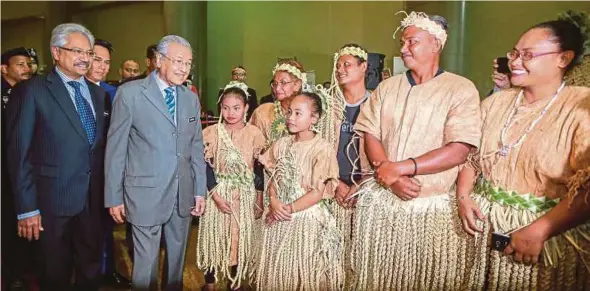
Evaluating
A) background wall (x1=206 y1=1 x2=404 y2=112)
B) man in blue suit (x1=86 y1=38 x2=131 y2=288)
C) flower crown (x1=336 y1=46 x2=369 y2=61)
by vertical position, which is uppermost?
background wall (x1=206 y1=1 x2=404 y2=112)

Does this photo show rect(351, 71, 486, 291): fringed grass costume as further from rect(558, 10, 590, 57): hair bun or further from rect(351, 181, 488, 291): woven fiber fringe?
rect(558, 10, 590, 57): hair bun

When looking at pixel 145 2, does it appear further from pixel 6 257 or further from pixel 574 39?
pixel 574 39

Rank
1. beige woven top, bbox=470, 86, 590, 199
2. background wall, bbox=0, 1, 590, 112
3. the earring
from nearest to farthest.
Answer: beige woven top, bbox=470, 86, 590, 199 < the earring < background wall, bbox=0, 1, 590, 112

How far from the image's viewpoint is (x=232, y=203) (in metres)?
2.88

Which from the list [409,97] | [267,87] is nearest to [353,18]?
[267,87]

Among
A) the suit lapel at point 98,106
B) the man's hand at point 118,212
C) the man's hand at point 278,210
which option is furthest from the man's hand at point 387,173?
the suit lapel at point 98,106

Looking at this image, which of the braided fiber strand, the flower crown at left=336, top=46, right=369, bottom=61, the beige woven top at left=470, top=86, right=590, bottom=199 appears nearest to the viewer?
the beige woven top at left=470, top=86, right=590, bottom=199

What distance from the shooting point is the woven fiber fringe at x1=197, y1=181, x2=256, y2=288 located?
9.48 ft

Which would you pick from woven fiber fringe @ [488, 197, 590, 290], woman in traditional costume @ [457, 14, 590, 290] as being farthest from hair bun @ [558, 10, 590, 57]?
woven fiber fringe @ [488, 197, 590, 290]

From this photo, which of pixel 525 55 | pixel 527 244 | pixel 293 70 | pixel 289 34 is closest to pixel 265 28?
pixel 289 34

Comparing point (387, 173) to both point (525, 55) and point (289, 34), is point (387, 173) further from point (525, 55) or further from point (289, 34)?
point (289, 34)

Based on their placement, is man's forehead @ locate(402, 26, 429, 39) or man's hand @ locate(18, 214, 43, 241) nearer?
man's forehead @ locate(402, 26, 429, 39)

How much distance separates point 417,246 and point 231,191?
3.87 ft

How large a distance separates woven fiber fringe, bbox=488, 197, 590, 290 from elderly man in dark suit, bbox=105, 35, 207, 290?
1.53 meters
